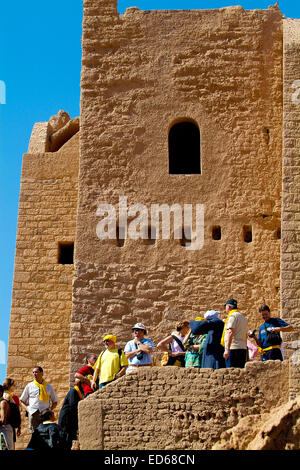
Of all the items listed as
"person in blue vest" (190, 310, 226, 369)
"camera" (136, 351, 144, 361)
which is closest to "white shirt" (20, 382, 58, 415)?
"camera" (136, 351, 144, 361)

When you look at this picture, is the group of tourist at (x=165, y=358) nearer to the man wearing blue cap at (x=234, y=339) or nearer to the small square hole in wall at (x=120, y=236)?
the man wearing blue cap at (x=234, y=339)

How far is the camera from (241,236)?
15297 mm

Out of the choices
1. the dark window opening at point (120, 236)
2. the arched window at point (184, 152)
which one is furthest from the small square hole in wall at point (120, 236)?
the arched window at point (184, 152)

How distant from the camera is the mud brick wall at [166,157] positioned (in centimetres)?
1511

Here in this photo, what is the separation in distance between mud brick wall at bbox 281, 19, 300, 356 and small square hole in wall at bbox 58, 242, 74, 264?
4.20 m

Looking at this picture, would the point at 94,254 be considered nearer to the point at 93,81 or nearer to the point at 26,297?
the point at 26,297

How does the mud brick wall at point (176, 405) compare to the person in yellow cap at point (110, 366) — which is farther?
the person in yellow cap at point (110, 366)

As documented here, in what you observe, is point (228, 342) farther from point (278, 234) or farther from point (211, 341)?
point (278, 234)

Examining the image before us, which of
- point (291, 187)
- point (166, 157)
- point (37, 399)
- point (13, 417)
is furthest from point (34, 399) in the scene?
point (291, 187)

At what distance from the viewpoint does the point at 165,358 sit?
43.1 feet

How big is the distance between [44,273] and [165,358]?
162 inches

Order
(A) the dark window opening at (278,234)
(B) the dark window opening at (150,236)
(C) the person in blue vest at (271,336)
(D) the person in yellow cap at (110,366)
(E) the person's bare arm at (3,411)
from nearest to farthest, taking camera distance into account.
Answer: (E) the person's bare arm at (3,411)
(C) the person in blue vest at (271,336)
(D) the person in yellow cap at (110,366)
(A) the dark window opening at (278,234)
(B) the dark window opening at (150,236)
